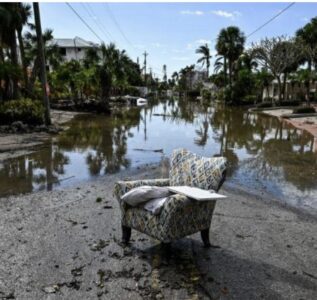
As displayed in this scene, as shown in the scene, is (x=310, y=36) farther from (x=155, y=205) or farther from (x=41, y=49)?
(x=155, y=205)

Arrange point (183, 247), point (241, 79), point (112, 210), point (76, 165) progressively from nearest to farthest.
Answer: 1. point (183, 247)
2. point (112, 210)
3. point (76, 165)
4. point (241, 79)

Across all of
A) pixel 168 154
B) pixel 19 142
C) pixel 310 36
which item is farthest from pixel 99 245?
pixel 310 36

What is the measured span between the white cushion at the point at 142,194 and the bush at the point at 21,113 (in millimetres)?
14498

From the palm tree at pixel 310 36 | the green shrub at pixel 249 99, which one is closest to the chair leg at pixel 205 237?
the green shrub at pixel 249 99

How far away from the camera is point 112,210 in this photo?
5.83 meters

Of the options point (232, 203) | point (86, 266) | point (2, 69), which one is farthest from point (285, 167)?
point (2, 69)

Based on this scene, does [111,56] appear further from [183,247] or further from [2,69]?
[183,247]

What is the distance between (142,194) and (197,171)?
83cm

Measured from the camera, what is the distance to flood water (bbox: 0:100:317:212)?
7963 millimetres

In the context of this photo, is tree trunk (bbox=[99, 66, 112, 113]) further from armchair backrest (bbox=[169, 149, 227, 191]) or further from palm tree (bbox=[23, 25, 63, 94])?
armchair backrest (bbox=[169, 149, 227, 191])

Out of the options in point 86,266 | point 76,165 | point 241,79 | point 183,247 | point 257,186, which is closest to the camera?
point 86,266

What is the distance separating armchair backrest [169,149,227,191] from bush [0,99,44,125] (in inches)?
554

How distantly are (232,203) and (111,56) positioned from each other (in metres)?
31.0

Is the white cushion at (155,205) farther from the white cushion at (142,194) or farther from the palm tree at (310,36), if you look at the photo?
the palm tree at (310,36)
